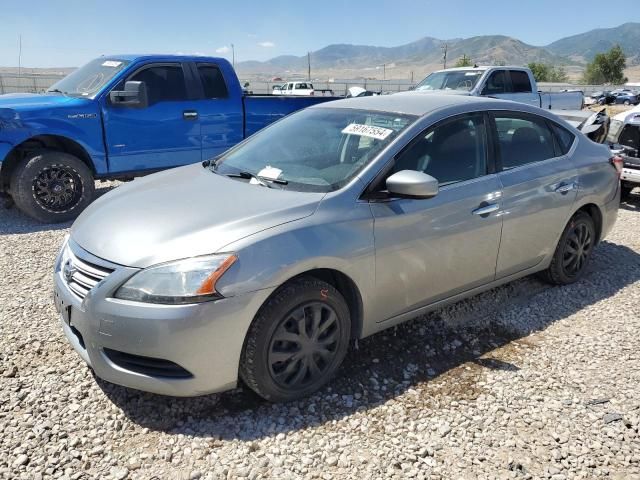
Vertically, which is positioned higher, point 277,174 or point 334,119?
point 334,119

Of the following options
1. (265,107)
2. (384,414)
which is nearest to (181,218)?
(384,414)

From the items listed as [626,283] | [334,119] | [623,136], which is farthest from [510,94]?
[334,119]

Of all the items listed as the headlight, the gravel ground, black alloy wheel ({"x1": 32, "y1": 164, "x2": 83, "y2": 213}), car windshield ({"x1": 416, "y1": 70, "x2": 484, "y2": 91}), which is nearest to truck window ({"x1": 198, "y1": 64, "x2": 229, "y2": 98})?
black alloy wheel ({"x1": 32, "y1": 164, "x2": 83, "y2": 213})

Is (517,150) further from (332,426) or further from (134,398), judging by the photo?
(134,398)

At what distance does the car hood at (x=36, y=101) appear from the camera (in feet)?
20.7

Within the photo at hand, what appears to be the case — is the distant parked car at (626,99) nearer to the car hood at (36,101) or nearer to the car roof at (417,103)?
the car hood at (36,101)

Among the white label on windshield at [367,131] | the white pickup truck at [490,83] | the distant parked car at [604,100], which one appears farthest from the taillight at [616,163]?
the white pickup truck at [490,83]

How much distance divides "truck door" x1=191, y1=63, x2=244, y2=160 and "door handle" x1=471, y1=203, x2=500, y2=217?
189 inches

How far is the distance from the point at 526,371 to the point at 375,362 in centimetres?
94

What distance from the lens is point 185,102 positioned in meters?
7.30

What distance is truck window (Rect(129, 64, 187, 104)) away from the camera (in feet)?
23.1

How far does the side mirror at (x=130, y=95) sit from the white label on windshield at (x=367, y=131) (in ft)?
13.0

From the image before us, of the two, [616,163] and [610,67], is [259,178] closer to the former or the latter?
[616,163]

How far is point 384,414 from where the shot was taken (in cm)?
293
